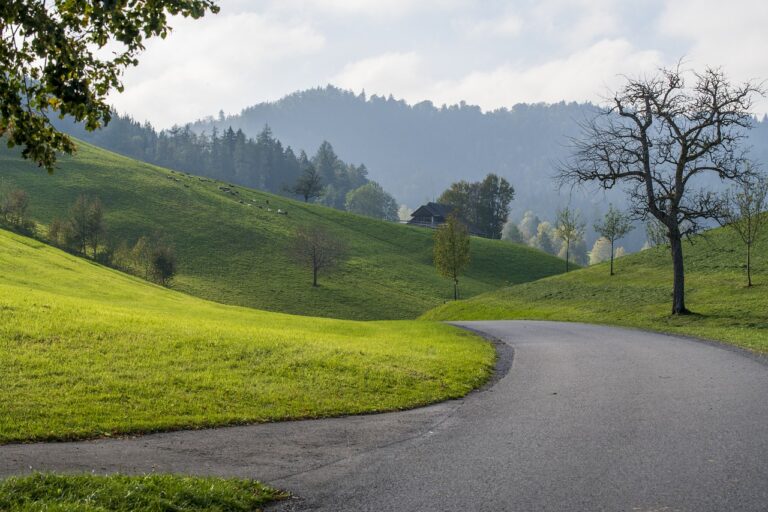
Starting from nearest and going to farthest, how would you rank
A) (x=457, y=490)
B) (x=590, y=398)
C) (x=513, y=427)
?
(x=457, y=490) → (x=513, y=427) → (x=590, y=398)

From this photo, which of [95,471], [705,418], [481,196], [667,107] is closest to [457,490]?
[95,471]

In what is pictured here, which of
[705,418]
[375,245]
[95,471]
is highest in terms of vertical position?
[375,245]

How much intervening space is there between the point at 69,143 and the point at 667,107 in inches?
1539

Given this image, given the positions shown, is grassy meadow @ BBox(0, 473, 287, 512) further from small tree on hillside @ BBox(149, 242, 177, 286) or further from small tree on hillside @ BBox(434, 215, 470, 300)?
small tree on hillside @ BBox(434, 215, 470, 300)

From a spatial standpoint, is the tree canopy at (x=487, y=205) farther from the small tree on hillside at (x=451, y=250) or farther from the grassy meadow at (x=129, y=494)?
the grassy meadow at (x=129, y=494)

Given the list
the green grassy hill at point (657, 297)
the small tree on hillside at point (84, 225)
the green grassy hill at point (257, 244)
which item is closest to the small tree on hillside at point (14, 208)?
the small tree on hillside at point (84, 225)

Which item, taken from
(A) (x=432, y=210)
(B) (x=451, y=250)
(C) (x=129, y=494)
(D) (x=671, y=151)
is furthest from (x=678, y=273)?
(A) (x=432, y=210)

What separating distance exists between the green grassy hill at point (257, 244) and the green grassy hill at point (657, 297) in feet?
59.2

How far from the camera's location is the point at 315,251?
92.7 m

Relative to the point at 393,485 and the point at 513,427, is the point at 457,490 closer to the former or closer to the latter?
the point at 393,485

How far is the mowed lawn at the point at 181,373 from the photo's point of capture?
13.6 meters

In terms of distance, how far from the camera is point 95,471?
9.49m

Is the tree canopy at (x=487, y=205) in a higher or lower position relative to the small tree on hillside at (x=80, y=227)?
higher

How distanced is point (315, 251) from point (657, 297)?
173ft
